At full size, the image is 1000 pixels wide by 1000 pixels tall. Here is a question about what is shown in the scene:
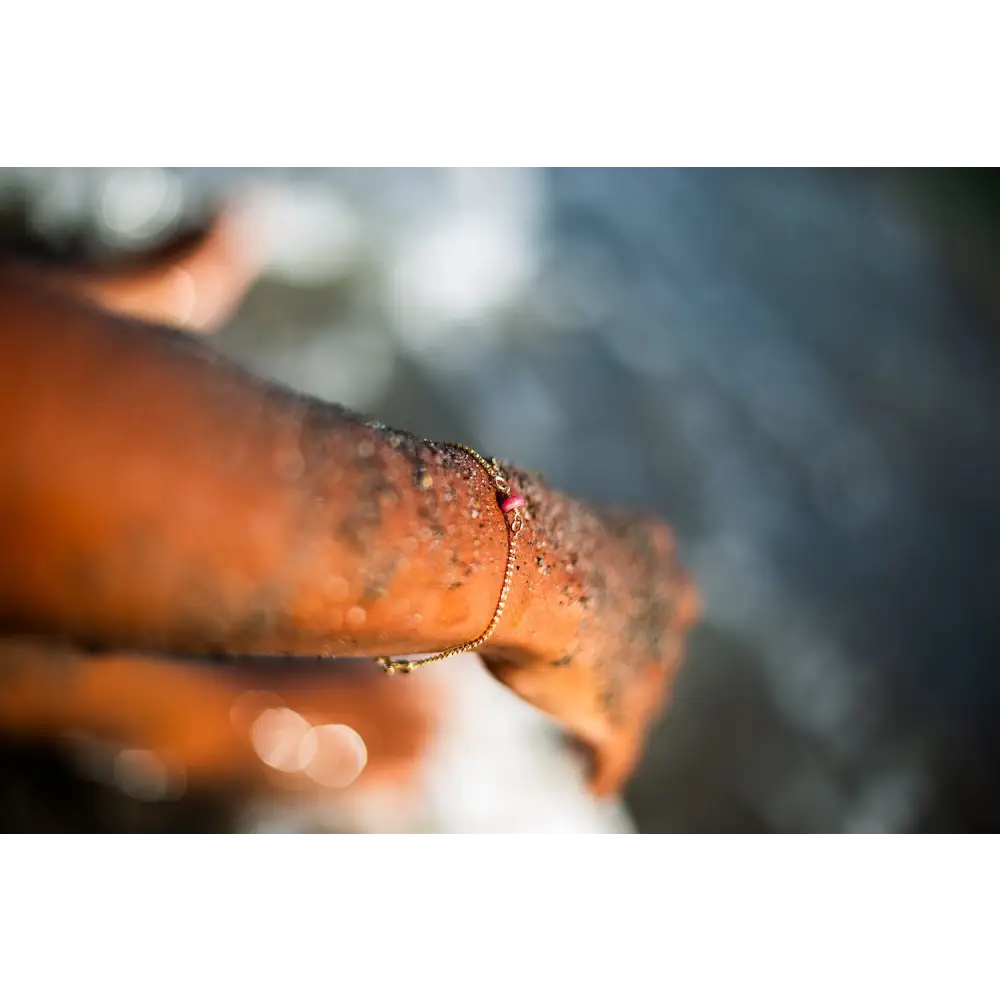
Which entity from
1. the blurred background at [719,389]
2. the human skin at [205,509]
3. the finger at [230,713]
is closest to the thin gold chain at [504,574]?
Result: the human skin at [205,509]

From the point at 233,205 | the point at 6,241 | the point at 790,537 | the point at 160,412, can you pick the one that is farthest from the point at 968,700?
the point at 6,241

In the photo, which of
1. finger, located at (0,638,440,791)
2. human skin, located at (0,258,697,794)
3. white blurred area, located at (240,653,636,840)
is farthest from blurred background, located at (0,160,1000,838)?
human skin, located at (0,258,697,794)

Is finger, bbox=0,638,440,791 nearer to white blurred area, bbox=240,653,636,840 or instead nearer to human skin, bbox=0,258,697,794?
white blurred area, bbox=240,653,636,840

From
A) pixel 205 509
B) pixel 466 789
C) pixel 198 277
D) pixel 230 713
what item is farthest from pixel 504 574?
pixel 198 277

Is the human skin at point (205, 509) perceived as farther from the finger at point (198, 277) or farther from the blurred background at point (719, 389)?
the finger at point (198, 277)

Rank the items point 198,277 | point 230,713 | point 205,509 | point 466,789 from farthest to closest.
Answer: point 198,277 < point 466,789 < point 230,713 < point 205,509

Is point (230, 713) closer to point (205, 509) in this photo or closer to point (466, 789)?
point (466, 789)
